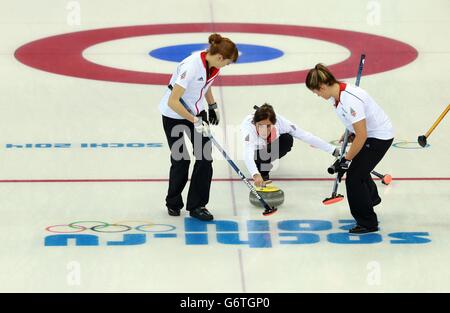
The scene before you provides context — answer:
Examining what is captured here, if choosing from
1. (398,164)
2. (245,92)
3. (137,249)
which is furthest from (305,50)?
(137,249)

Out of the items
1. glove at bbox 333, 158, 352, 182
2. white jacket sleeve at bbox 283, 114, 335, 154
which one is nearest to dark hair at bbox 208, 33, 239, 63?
glove at bbox 333, 158, 352, 182

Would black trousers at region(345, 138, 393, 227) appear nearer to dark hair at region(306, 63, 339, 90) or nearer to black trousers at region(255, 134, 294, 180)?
dark hair at region(306, 63, 339, 90)

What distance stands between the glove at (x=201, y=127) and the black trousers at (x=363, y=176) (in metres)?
1.28

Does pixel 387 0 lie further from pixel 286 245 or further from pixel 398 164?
pixel 286 245

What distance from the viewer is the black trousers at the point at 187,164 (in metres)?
9.45

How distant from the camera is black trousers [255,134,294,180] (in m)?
10.7

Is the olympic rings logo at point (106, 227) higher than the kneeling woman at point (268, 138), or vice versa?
the kneeling woman at point (268, 138)

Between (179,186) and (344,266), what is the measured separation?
193cm

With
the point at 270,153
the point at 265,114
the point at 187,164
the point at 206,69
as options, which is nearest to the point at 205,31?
the point at 270,153

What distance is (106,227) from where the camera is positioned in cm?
940

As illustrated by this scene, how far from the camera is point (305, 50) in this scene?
1695 centimetres

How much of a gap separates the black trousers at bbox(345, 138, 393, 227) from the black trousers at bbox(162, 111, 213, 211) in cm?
128

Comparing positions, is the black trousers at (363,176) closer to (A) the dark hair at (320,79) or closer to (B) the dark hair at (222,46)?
(A) the dark hair at (320,79)

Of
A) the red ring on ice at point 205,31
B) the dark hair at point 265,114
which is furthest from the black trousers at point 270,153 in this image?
the red ring on ice at point 205,31
